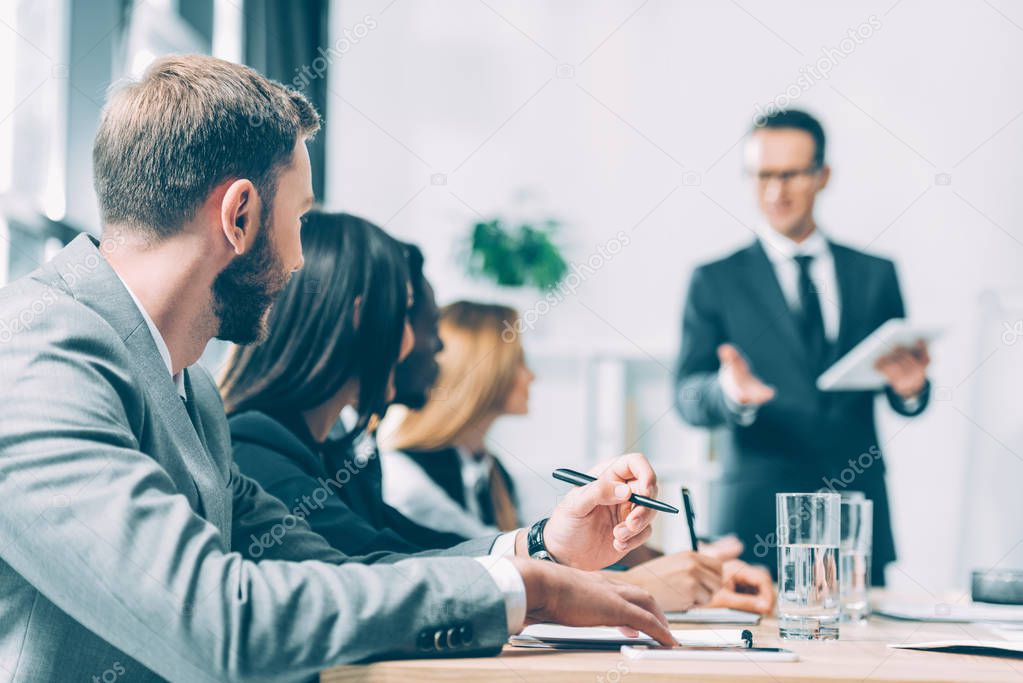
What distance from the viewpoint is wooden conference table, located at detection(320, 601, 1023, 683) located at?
891 millimetres

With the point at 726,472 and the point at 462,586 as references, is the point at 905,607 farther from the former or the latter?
the point at 726,472

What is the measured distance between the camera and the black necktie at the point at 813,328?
2953 mm

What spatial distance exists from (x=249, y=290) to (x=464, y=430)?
4.90 ft

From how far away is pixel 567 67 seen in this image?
14.4ft

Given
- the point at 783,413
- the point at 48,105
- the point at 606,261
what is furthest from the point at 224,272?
the point at 606,261

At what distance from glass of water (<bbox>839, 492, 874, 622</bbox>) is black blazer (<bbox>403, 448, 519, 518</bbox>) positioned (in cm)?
111

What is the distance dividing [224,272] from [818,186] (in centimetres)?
228

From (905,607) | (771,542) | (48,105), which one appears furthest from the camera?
(771,542)

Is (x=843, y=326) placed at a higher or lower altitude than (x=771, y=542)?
higher

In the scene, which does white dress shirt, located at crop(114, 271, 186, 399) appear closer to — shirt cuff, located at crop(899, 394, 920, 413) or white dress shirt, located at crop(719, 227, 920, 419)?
shirt cuff, located at crop(899, 394, 920, 413)

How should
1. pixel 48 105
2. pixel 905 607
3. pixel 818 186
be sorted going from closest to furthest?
pixel 905 607, pixel 48 105, pixel 818 186

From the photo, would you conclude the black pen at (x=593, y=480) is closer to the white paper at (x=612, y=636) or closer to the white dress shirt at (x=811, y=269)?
the white paper at (x=612, y=636)

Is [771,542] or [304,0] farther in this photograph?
[304,0]

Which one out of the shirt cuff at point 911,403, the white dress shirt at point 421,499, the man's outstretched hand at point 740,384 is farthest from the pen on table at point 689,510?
the shirt cuff at point 911,403
